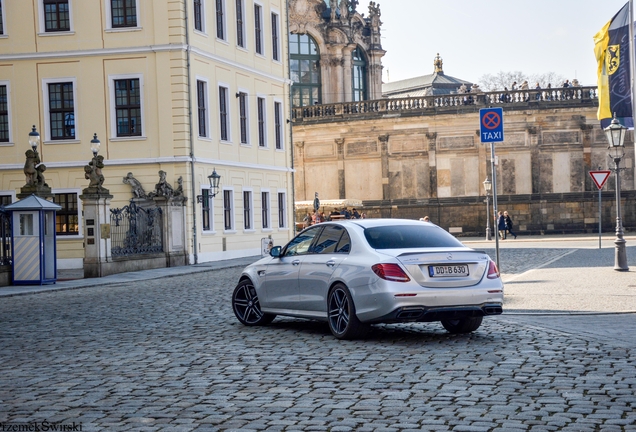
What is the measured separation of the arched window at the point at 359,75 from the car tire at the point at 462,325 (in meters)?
63.8

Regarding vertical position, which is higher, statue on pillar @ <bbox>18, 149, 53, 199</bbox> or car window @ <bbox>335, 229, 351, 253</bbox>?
statue on pillar @ <bbox>18, 149, 53, 199</bbox>

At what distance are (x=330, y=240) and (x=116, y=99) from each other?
86.9ft

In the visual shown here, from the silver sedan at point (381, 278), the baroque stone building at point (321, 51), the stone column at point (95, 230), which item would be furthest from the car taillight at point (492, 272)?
the baroque stone building at point (321, 51)

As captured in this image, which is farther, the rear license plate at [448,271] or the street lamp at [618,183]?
the street lamp at [618,183]

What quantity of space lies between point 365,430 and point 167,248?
29000 millimetres

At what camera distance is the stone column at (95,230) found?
30406mm

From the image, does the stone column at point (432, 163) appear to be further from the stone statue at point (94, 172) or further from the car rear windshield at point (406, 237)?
the car rear windshield at point (406, 237)

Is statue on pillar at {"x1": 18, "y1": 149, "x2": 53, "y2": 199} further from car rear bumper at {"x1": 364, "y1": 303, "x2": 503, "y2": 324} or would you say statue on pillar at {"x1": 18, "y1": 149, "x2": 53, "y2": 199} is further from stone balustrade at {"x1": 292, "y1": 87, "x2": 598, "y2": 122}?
stone balustrade at {"x1": 292, "y1": 87, "x2": 598, "y2": 122}

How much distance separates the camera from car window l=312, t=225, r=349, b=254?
507 inches

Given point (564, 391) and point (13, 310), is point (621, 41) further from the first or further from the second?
point (564, 391)

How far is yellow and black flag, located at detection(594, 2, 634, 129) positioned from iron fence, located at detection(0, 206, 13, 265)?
16951 mm

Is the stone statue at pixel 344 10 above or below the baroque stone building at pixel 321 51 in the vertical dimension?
above

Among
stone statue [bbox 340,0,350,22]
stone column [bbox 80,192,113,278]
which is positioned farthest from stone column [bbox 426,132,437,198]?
stone column [bbox 80,192,113,278]

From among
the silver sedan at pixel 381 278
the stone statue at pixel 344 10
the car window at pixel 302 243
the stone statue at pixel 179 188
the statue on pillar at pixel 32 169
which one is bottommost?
the silver sedan at pixel 381 278
